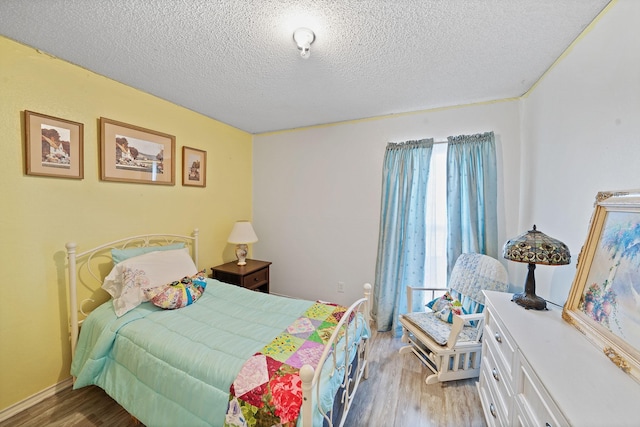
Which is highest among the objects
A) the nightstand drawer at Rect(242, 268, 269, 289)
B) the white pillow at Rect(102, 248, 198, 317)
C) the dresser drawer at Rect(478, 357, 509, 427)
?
the white pillow at Rect(102, 248, 198, 317)

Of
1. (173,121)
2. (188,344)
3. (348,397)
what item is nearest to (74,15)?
(173,121)

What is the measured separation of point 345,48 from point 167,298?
226 cm

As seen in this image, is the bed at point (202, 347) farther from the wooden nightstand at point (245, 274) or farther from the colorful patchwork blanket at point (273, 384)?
the wooden nightstand at point (245, 274)

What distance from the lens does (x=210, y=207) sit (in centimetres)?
297

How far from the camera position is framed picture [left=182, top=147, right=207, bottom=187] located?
2.62m

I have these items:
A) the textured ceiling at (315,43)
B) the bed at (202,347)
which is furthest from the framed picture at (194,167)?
the bed at (202,347)

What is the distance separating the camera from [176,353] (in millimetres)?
1363

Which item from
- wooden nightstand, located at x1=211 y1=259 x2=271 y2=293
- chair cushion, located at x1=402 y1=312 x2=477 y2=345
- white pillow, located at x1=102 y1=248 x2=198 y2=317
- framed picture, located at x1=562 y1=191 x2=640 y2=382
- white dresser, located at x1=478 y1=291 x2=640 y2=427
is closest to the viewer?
white dresser, located at x1=478 y1=291 x2=640 y2=427

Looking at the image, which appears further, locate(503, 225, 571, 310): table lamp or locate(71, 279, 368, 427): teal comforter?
locate(503, 225, 571, 310): table lamp

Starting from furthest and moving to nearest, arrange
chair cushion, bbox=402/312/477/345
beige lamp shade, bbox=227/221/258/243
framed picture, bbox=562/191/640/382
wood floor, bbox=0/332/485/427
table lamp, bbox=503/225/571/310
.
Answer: beige lamp shade, bbox=227/221/258/243
chair cushion, bbox=402/312/477/345
wood floor, bbox=0/332/485/427
table lamp, bbox=503/225/571/310
framed picture, bbox=562/191/640/382

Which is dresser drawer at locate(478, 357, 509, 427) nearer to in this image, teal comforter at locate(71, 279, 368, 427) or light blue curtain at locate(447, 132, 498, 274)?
light blue curtain at locate(447, 132, 498, 274)

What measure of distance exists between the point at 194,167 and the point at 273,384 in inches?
96.1

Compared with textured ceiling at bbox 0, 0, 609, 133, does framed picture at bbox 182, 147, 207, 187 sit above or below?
below

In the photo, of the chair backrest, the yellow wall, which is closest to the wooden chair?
the chair backrest
